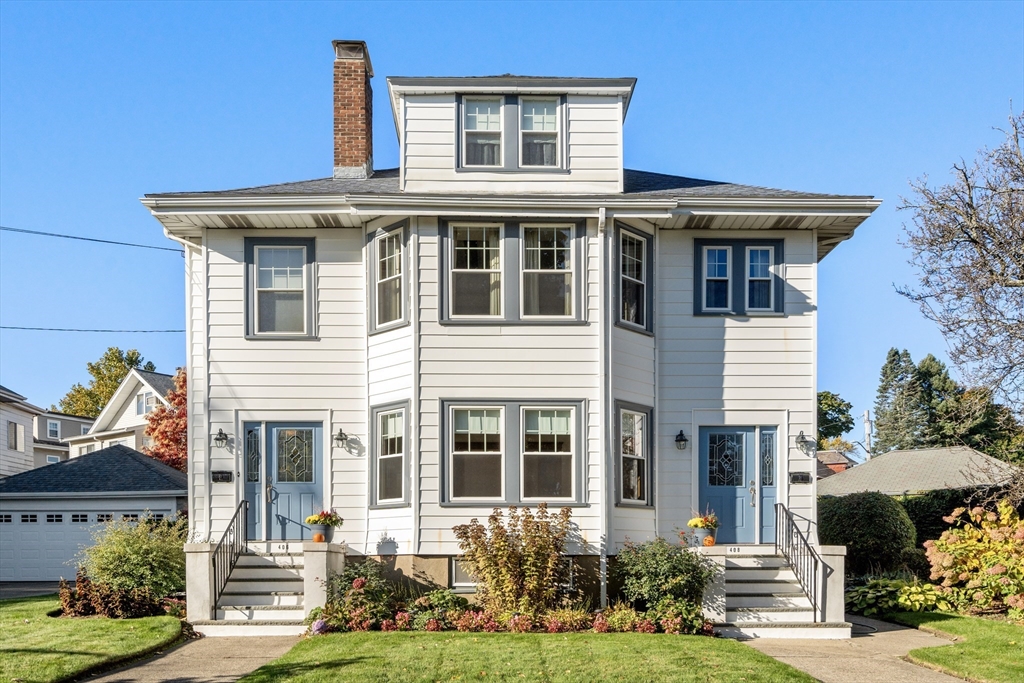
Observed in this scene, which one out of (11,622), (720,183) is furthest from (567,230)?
(11,622)

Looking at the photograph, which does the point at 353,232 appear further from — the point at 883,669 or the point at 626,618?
the point at 883,669

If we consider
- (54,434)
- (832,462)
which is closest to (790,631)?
(832,462)

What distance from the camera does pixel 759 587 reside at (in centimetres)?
1525

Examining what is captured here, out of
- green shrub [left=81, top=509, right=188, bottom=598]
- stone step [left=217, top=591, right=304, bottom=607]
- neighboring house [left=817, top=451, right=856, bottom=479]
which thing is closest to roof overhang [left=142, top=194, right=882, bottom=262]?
green shrub [left=81, top=509, right=188, bottom=598]

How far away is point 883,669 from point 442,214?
27.3 ft

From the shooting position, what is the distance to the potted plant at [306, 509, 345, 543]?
50.9 ft

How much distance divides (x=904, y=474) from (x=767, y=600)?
714 inches

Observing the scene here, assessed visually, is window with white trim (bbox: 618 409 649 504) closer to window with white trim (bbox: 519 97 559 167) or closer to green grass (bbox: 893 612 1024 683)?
window with white trim (bbox: 519 97 559 167)

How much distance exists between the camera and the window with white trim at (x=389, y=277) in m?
15.7

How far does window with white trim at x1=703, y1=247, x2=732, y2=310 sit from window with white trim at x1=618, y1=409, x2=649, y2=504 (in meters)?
2.16

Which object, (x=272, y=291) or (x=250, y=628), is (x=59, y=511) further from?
(x=250, y=628)

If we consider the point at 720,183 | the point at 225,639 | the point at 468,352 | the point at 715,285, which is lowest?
the point at 225,639

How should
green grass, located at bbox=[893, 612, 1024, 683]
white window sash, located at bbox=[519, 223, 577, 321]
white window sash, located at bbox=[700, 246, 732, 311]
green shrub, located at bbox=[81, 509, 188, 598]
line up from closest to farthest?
green grass, located at bbox=[893, 612, 1024, 683] → green shrub, located at bbox=[81, 509, 188, 598] → white window sash, located at bbox=[519, 223, 577, 321] → white window sash, located at bbox=[700, 246, 732, 311]

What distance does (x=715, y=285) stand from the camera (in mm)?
16594
